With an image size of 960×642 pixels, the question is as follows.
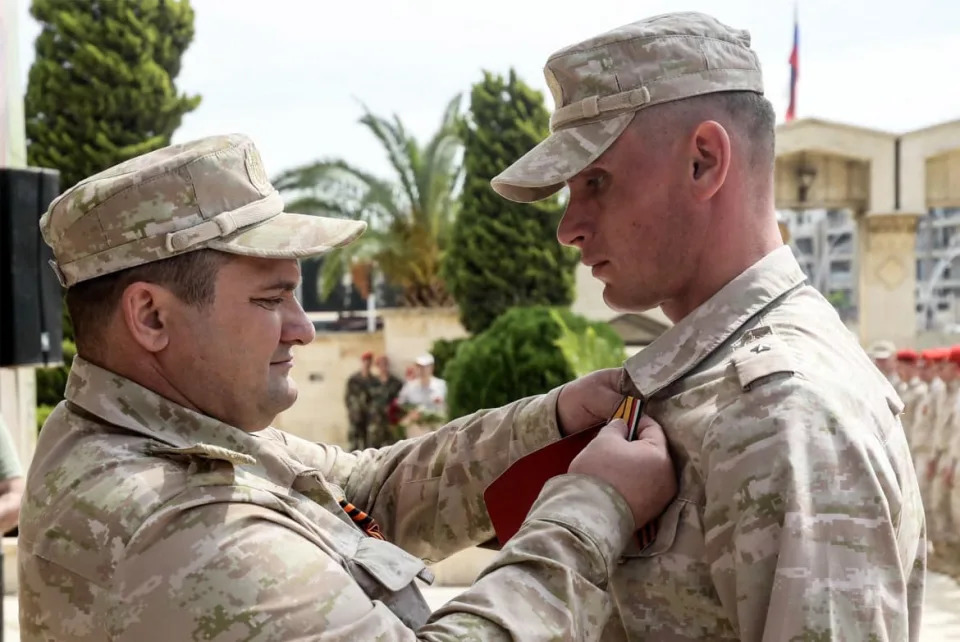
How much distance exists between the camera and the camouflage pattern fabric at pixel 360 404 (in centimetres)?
1936

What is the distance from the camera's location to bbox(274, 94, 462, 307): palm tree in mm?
24516

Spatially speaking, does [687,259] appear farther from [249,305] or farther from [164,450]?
[164,450]

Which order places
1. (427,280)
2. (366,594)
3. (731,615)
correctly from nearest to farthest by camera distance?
1. (731,615)
2. (366,594)
3. (427,280)

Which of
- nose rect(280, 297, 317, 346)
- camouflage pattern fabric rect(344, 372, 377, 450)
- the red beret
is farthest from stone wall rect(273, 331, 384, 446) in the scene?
nose rect(280, 297, 317, 346)

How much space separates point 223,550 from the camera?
180cm

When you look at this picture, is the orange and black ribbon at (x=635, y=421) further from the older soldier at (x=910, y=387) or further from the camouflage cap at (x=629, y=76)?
the older soldier at (x=910, y=387)

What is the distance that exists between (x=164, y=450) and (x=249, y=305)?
13.7 inches

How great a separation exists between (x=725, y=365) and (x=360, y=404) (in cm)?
1759

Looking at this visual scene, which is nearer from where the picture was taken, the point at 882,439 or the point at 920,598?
the point at 882,439

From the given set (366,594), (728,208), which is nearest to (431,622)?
(366,594)

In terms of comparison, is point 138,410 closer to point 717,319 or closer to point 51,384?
point 717,319

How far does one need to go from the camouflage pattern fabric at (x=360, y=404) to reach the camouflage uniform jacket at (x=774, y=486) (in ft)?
56.8

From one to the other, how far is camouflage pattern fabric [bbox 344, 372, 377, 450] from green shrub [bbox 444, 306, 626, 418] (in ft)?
26.5

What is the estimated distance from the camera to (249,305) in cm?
216
